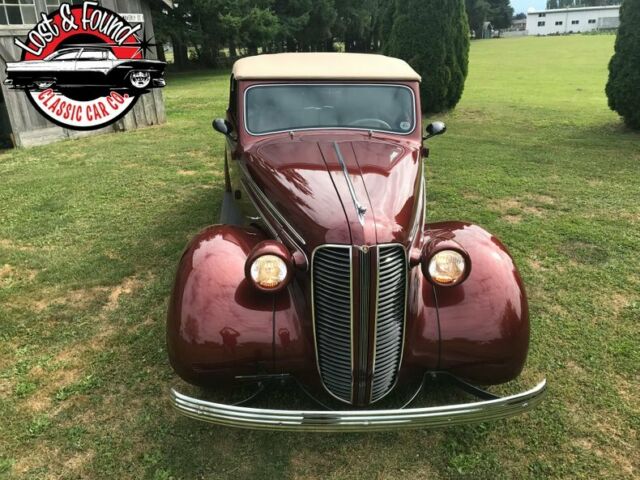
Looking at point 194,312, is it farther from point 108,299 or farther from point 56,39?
point 56,39

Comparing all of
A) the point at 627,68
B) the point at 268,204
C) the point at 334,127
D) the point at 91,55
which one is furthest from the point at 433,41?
the point at 268,204

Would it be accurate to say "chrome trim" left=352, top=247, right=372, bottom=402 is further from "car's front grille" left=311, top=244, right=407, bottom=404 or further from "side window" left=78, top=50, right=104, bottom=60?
"side window" left=78, top=50, right=104, bottom=60

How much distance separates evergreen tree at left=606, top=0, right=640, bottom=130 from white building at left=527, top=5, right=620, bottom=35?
88.5 meters

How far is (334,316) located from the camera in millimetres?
2709

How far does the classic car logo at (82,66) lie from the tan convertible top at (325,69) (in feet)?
19.7

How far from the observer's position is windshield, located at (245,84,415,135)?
156 inches

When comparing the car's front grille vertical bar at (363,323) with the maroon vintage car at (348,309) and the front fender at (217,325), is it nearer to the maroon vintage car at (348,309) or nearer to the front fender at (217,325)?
the maroon vintage car at (348,309)

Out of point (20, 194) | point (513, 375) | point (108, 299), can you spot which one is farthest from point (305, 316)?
point (20, 194)

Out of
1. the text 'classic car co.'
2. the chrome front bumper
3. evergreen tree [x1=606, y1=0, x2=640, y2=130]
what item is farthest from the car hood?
evergreen tree [x1=606, y1=0, x2=640, y2=130]

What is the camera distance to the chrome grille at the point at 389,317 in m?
2.64

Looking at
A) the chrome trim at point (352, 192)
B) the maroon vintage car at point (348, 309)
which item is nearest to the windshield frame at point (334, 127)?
the chrome trim at point (352, 192)

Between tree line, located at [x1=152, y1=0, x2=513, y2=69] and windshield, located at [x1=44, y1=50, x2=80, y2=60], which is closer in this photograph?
windshield, located at [x1=44, y1=50, x2=80, y2=60]

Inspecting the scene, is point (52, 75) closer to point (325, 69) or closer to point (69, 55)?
point (69, 55)

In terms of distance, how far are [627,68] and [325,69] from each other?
27.0ft
